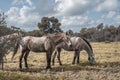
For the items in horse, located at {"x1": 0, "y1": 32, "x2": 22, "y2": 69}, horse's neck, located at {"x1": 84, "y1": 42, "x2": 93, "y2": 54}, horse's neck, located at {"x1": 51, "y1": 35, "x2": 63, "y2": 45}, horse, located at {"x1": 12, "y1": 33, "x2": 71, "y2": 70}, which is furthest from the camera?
horse's neck, located at {"x1": 84, "y1": 42, "x2": 93, "y2": 54}

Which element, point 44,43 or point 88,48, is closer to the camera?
point 44,43

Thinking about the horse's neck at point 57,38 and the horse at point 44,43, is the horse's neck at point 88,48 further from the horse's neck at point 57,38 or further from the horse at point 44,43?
the horse's neck at point 57,38

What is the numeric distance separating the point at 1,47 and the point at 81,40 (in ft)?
26.2

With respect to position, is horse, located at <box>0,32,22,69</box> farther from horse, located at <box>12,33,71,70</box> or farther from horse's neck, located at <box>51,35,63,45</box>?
horse's neck, located at <box>51,35,63,45</box>

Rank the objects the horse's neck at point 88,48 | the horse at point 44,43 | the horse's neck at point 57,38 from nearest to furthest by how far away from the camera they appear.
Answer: the horse at point 44,43 < the horse's neck at point 57,38 < the horse's neck at point 88,48

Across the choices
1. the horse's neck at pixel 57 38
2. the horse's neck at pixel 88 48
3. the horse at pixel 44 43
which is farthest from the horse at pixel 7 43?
the horse's neck at pixel 88 48

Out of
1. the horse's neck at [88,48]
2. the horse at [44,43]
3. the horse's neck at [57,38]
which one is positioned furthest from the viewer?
the horse's neck at [88,48]

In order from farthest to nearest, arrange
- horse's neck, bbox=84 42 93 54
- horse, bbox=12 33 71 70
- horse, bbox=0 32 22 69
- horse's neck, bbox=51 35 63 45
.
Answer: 1. horse's neck, bbox=84 42 93 54
2. horse's neck, bbox=51 35 63 45
3. horse, bbox=12 33 71 70
4. horse, bbox=0 32 22 69

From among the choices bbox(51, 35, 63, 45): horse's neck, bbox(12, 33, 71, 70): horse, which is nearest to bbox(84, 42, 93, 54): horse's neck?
bbox(12, 33, 71, 70): horse

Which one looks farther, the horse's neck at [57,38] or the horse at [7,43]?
the horse's neck at [57,38]

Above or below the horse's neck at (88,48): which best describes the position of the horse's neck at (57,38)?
above

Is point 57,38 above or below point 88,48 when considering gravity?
above

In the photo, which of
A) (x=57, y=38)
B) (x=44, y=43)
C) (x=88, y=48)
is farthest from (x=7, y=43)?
(x=88, y=48)

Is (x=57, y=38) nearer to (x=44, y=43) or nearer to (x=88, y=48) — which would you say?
(x=44, y=43)
